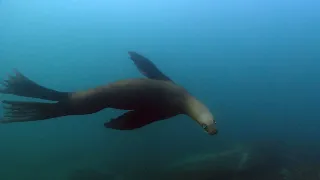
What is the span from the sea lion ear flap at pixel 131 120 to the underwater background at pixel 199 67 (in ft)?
3.85

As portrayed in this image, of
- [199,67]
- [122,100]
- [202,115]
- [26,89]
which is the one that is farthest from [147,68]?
[199,67]

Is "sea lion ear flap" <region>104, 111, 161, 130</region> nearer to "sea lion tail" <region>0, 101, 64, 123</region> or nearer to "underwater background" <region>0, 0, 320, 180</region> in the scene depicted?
"sea lion tail" <region>0, 101, 64, 123</region>

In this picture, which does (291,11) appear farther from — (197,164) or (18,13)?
(18,13)

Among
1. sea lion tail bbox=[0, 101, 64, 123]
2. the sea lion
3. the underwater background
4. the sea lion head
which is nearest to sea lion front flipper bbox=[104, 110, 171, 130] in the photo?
the sea lion

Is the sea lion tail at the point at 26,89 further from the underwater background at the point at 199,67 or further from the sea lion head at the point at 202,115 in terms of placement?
the underwater background at the point at 199,67

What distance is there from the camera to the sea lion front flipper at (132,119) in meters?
2.24

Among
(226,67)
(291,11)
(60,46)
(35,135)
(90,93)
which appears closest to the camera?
(90,93)

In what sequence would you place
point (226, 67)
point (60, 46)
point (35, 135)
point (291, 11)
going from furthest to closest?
point (35, 135), point (60, 46), point (226, 67), point (291, 11)

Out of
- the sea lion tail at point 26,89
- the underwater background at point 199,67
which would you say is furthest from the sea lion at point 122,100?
the underwater background at point 199,67

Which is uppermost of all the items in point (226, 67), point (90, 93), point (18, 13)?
point (18, 13)

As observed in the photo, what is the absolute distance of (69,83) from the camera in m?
3.76

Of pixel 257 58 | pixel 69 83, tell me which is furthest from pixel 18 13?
pixel 257 58

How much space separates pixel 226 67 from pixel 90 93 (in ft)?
5.46

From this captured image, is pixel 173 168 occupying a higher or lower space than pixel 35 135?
lower
